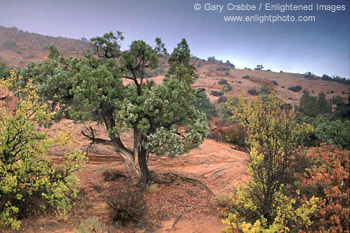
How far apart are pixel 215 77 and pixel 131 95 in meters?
53.1

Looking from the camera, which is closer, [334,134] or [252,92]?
[334,134]

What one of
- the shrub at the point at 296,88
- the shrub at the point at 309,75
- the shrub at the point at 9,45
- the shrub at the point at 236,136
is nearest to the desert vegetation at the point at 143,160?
the shrub at the point at 236,136

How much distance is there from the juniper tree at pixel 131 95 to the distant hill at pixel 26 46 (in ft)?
129

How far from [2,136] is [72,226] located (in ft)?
12.0

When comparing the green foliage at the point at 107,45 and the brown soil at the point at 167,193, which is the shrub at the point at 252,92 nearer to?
the brown soil at the point at 167,193

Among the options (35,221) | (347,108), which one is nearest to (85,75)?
(35,221)

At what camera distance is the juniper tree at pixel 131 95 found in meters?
9.82

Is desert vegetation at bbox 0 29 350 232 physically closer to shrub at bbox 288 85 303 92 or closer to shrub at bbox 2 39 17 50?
shrub at bbox 288 85 303 92

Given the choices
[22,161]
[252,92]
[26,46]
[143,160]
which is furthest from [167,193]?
[26,46]

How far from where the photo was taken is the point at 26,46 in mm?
57969

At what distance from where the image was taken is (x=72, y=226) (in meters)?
8.63

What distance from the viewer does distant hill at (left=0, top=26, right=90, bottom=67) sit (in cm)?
4819

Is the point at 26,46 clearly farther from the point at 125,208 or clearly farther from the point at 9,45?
the point at 125,208

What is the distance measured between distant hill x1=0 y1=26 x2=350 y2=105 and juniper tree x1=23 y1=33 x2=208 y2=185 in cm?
3297
